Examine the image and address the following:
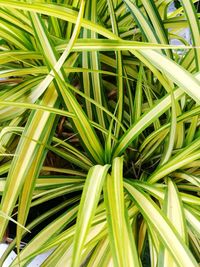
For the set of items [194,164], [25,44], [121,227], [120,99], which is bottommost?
[121,227]

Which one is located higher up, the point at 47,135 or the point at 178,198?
the point at 47,135

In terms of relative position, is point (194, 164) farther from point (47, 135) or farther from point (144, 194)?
point (47, 135)

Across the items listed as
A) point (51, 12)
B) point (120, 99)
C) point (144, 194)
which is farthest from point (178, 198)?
point (51, 12)

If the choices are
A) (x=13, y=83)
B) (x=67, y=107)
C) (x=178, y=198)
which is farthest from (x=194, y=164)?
(x=13, y=83)

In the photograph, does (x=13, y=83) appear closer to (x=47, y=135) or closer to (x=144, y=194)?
(x=47, y=135)

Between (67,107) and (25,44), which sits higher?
(25,44)

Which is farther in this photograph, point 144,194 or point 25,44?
point 25,44
